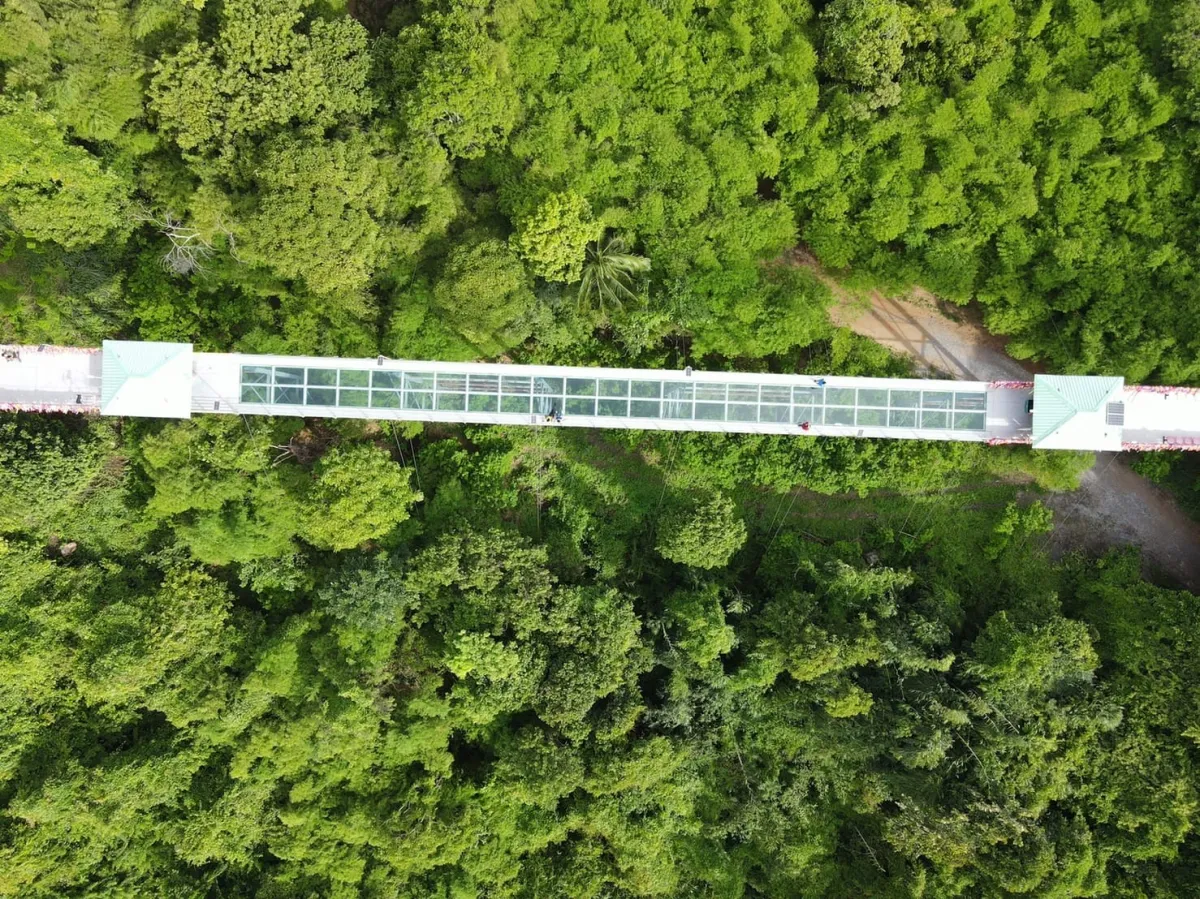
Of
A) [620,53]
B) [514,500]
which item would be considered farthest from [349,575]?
[620,53]

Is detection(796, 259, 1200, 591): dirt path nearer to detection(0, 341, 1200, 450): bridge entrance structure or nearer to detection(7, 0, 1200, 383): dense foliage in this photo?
detection(7, 0, 1200, 383): dense foliage

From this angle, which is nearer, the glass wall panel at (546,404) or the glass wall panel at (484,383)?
the glass wall panel at (484,383)

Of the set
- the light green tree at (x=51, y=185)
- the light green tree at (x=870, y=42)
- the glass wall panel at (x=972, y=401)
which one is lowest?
the glass wall panel at (x=972, y=401)

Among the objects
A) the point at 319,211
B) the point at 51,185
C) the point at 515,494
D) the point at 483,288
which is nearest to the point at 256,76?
the point at 319,211

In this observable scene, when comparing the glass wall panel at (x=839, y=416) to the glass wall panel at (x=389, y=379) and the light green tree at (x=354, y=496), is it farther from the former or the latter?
the glass wall panel at (x=389, y=379)

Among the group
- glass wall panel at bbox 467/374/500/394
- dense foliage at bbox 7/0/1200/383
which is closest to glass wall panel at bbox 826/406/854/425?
dense foliage at bbox 7/0/1200/383

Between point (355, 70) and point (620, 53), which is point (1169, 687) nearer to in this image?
point (620, 53)

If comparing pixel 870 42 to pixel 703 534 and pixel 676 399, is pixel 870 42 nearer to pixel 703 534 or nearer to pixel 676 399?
pixel 676 399

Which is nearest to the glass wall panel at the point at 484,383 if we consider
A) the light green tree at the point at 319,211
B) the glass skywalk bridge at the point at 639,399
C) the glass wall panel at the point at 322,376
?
the glass skywalk bridge at the point at 639,399
